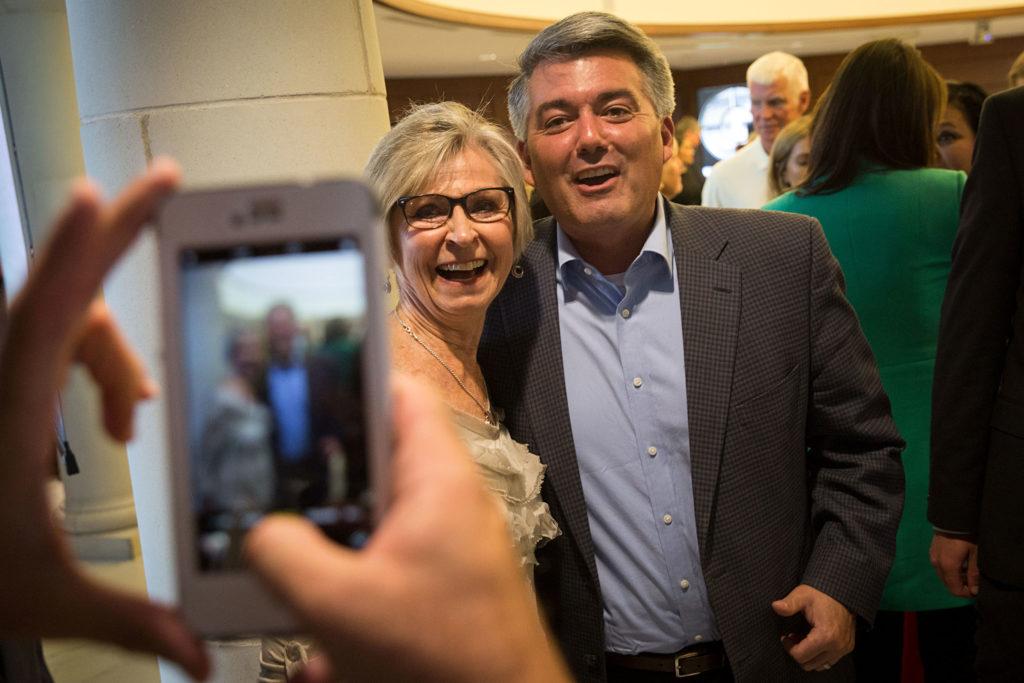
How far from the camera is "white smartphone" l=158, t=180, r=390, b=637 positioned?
459 millimetres

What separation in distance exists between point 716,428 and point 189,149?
1.19 metres

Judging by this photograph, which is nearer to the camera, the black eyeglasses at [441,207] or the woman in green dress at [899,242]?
the black eyeglasses at [441,207]

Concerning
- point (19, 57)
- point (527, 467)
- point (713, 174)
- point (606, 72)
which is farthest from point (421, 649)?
point (19, 57)

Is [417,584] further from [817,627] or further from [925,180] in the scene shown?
[925,180]

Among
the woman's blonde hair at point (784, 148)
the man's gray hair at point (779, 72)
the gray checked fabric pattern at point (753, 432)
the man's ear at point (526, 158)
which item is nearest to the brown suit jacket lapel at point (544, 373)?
the gray checked fabric pattern at point (753, 432)

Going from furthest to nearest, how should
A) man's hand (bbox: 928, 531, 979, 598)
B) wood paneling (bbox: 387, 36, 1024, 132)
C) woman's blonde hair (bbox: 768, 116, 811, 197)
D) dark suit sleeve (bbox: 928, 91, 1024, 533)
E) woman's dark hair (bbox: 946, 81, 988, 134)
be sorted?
wood paneling (bbox: 387, 36, 1024, 132)
woman's dark hair (bbox: 946, 81, 988, 134)
woman's blonde hair (bbox: 768, 116, 811, 197)
man's hand (bbox: 928, 531, 979, 598)
dark suit sleeve (bbox: 928, 91, 1024, 533)

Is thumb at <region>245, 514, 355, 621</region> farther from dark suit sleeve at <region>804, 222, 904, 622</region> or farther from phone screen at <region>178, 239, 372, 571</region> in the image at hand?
dark suit sleeve at <region>804, 222, 904, 622</region>

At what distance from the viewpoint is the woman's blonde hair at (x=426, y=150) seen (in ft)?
5.14

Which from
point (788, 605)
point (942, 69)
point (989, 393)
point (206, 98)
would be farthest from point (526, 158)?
point (942, 69)

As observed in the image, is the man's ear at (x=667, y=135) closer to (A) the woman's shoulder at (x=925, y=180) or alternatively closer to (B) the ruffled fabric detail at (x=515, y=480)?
(B) the ruffled fabric detail at (x=515, y=480)

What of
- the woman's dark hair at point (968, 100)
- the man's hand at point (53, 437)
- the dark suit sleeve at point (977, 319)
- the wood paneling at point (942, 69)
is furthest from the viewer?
the wood paneling at point (942, 69)

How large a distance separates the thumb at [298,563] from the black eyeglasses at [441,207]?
3.89 feet

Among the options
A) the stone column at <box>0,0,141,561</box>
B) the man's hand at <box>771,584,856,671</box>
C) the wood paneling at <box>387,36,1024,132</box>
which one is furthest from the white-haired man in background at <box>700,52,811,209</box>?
the wood paneling at <box>387,36,1024,132</box>

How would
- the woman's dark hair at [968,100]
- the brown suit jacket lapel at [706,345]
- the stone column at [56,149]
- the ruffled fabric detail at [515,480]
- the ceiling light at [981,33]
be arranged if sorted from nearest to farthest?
the ruffled fabric detail at [515,480] → the brown suit jacket lapel at [706,345] → the woman's dark hair at [968,100] → the stone column at [56,149] → the ceiling light at [981,33]
